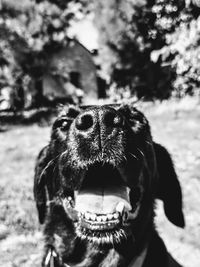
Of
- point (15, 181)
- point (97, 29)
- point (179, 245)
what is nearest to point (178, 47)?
point (97, 29)

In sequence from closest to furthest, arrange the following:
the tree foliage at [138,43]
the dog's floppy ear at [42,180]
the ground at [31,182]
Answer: the dog's floppy ear at [42,180], the ground at [31,182], the tree foliage at [138,43]

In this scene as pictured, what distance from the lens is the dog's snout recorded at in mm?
2830

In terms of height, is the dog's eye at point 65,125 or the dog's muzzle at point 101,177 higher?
the dog's eye at point 65,125

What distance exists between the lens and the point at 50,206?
363 centimetres

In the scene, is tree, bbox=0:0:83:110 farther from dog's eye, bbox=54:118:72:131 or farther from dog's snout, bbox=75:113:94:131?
dog's snout, bbox=75:113:94:131

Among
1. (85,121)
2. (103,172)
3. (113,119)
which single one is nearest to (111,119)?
(113,119)

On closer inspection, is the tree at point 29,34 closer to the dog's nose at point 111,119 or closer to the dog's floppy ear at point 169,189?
the dog's floppy ear at point 169,189

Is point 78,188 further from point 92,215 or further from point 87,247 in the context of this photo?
point 87,247

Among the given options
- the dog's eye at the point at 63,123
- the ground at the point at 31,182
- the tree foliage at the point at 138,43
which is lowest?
the ground at the point at 31,182

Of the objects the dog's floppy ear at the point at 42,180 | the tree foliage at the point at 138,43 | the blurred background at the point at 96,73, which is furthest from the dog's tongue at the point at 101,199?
the tree foliage at the point at 138,43

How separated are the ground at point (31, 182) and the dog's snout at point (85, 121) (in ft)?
6.64

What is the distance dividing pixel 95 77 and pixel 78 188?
31.5ft

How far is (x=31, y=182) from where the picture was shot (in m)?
6.54

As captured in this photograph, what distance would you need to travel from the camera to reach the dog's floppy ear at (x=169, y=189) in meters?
3.69
